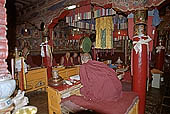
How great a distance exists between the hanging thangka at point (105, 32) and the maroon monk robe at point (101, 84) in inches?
111

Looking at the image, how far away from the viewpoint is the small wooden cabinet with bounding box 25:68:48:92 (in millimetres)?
3900

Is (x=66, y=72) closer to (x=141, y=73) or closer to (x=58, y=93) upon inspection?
(x=58, y=93)

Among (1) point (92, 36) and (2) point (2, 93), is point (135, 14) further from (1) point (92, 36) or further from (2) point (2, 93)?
(1) point (92, 36)

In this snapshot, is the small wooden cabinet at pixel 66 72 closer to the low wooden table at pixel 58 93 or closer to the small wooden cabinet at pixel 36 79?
the small wooden cabinet at pixel 36 79

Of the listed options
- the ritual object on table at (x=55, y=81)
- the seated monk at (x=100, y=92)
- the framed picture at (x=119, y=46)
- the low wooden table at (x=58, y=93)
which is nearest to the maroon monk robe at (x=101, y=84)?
the seated monk at (x=100, y=92)

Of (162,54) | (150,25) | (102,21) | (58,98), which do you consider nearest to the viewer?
(58,98)

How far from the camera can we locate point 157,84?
14.9ft

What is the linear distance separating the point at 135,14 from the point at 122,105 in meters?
2.03

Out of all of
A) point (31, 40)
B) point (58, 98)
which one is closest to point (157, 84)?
point (58, 98)

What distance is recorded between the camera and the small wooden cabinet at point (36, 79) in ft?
12.8

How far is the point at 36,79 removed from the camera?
163 inches

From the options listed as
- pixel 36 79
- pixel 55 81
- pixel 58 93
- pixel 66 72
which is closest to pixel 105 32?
pixel 66 72

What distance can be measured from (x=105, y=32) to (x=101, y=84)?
10.5 feet

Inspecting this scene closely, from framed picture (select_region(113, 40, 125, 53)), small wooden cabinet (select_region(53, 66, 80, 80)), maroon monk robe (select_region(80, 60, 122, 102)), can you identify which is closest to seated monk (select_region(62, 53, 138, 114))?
maroon monk robe (select_region(80, 60, 122, 102))
